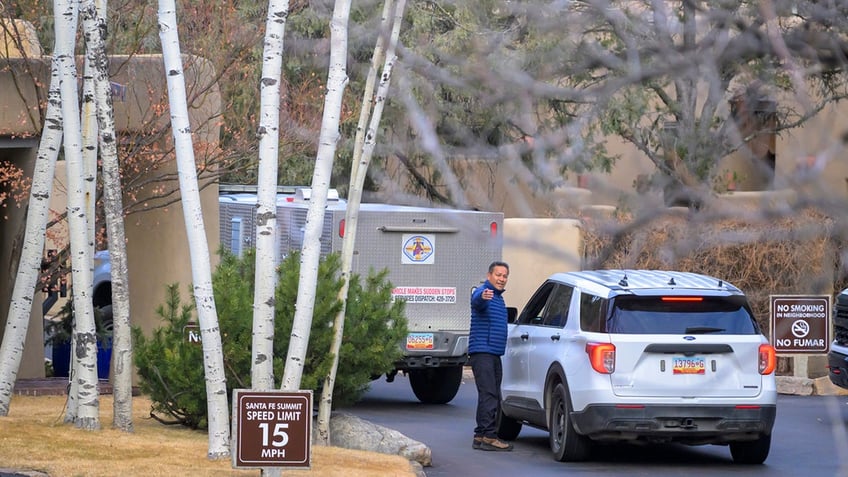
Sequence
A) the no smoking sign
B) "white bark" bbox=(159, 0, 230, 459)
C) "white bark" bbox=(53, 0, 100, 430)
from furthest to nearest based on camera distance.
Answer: the no smoking sign
"white bark" bbox=(53, 0, 100, 430)
"white bark" bbox=(159, 0, 230, 459)

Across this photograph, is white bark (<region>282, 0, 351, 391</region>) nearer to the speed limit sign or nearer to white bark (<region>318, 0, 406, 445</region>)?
white bark (<region>318, 0, 406, 445</region>)

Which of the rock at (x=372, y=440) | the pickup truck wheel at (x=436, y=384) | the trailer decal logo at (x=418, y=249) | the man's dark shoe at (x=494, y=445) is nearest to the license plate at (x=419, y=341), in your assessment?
the pickup truck wheel at (x=436, y=384)

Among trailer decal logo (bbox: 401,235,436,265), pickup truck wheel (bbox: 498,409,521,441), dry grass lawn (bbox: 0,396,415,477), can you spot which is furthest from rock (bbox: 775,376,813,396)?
dry grass lawn (bbox: 0,396,415,477)

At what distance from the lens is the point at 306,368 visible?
42.6ft

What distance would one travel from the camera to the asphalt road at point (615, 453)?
12.4 metres

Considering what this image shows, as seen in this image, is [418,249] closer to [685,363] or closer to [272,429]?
[685,363]

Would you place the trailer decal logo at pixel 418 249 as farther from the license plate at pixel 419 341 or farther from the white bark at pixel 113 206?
the white bark at pixel 113 206

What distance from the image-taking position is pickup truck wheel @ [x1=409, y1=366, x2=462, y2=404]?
18.4 meters

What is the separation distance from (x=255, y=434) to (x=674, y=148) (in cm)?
680

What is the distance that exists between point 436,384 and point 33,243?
650 cm

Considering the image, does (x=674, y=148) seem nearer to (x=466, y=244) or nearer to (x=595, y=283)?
(x=595, y=283)

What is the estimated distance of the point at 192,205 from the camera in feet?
36.4

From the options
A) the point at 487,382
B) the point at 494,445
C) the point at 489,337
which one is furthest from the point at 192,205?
the point at 494,445

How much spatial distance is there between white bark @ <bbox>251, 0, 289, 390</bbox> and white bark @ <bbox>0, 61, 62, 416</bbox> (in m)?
3.64
